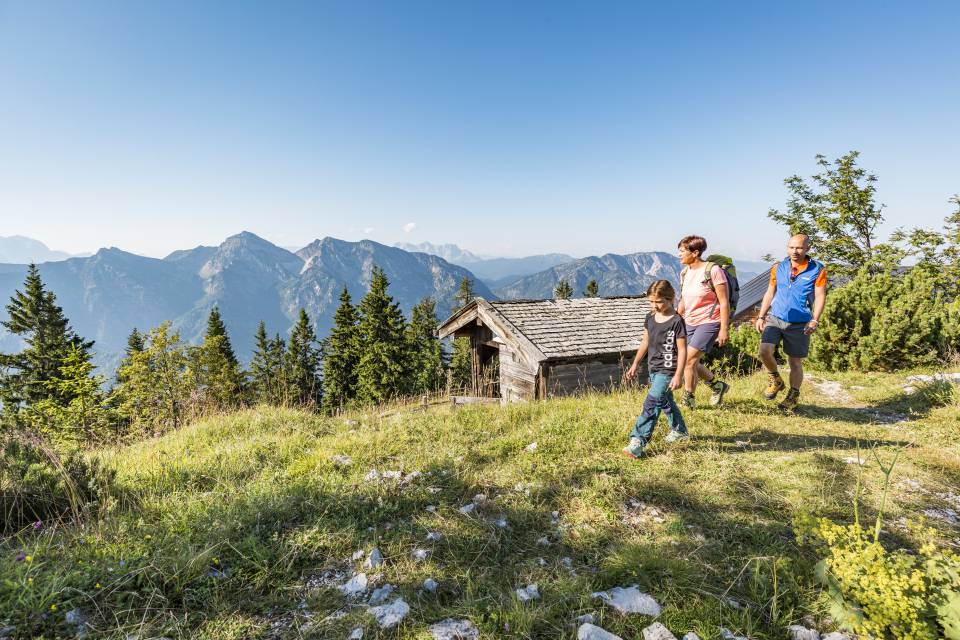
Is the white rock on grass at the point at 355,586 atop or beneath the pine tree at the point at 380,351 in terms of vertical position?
atop

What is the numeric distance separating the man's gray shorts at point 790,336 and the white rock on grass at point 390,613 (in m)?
5.88

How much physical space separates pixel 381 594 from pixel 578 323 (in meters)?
11.3

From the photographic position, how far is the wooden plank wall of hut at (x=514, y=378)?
11.9 m

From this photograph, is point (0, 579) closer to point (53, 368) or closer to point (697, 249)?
point (697, 249)

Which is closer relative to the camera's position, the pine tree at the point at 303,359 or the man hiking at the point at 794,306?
the man hiking at the point at 794,306

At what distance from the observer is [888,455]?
4.33 meters

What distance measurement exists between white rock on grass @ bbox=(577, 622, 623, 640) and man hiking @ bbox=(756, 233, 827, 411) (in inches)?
200

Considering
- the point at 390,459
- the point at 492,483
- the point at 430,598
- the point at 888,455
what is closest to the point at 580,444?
the point at 492,483

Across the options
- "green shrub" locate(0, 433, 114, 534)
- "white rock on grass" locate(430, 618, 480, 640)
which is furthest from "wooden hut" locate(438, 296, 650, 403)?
"green shrub" locate(0, 433, 114, 534)

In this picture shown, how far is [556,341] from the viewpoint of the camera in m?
11.7

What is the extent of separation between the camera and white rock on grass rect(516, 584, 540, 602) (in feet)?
7.77

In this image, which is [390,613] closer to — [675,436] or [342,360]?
[675,436]

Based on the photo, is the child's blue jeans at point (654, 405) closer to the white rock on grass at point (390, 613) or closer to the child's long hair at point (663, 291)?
the child's long hair at point (663, 291)

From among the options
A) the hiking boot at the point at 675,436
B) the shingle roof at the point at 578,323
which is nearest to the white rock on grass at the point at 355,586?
the hiking boot at the point at 675,436
